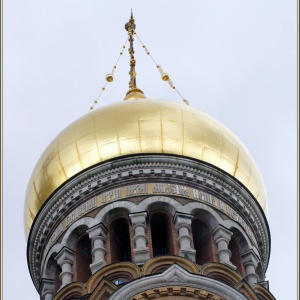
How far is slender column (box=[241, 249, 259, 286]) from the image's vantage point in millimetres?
23484

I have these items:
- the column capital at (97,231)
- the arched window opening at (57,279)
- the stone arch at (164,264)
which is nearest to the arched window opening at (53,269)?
the arched window opening at (57,279)

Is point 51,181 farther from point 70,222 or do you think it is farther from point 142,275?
point 142,275

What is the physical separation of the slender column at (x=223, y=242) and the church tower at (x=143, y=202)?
0.02 meters

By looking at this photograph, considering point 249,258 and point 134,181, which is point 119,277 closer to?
point 134,181

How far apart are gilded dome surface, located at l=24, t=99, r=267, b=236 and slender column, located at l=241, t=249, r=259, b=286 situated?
152cm

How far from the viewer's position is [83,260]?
23797 millimetres

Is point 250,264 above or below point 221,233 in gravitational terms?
below

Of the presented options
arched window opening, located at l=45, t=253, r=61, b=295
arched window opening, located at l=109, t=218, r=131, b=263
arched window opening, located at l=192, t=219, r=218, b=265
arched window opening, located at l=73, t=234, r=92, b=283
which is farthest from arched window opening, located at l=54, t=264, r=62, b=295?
arched window opening, located at l=192, t=219, r=218, b=265

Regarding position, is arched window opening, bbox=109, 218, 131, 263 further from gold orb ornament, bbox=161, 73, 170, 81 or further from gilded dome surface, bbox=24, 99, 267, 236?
gold orb ornament, bbox=161, 73, 170, 81

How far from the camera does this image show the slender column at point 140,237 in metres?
22.5

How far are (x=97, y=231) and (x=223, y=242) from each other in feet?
7.61

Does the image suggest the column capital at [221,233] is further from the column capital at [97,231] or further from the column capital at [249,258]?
the column capital at [97,231]

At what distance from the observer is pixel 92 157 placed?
24.4 metres

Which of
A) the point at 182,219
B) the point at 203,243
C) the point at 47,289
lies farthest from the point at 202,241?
the point at 47,289
